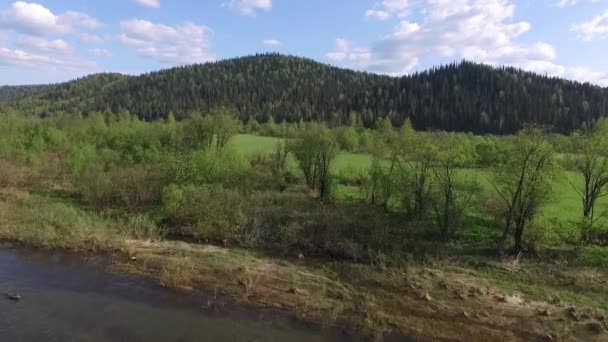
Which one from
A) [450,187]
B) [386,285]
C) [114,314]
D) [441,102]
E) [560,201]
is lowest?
[114,314]

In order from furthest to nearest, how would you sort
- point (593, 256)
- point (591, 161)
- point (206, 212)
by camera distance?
point (206, 212)
point (591, 161)
point (593, 256)

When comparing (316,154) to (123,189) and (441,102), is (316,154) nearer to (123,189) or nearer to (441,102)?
(123,189)

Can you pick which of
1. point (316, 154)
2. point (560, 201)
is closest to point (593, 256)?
point (560, 201)

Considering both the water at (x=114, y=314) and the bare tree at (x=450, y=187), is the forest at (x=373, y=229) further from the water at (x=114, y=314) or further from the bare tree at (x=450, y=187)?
the water at (x=114, y=314)

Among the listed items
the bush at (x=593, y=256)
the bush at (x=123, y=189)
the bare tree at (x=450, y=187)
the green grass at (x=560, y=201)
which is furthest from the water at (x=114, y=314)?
the green grass at (x=560, y=201)

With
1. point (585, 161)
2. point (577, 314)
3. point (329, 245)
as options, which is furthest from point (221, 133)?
point (577, 314)

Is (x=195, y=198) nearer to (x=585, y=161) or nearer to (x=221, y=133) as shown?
(x=221, y=133)

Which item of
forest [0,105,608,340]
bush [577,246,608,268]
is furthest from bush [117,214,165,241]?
bush [577,246,608,268]
